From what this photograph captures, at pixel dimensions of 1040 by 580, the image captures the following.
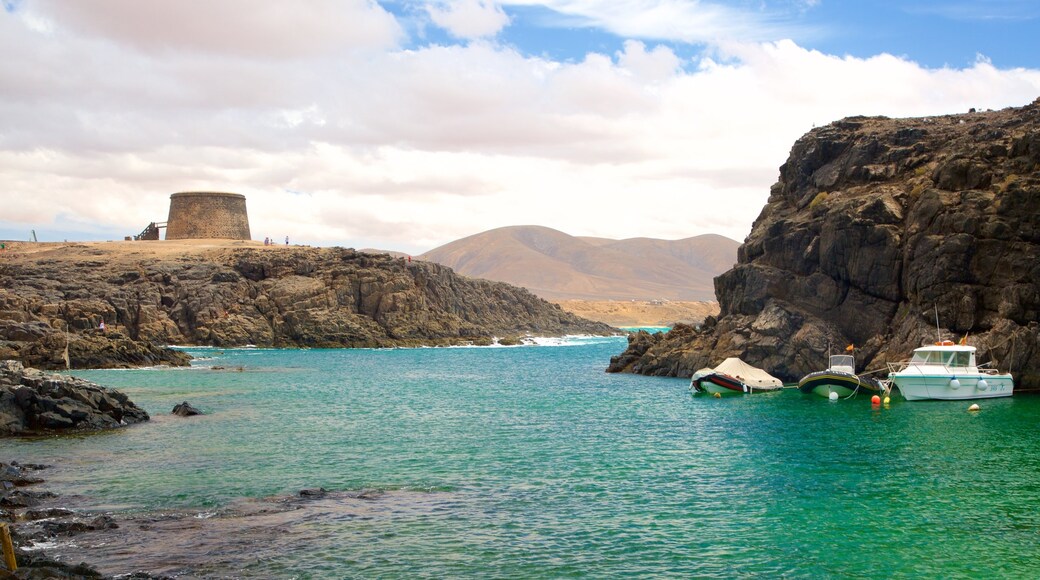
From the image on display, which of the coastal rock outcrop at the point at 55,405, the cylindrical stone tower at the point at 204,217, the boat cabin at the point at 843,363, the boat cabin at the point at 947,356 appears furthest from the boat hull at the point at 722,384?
the cylindrical stone tower at the point at 204,217

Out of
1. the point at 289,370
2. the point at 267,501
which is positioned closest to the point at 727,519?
the point at 267,501

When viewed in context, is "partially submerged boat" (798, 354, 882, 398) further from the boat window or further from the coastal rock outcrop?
the coastal rock outcrop

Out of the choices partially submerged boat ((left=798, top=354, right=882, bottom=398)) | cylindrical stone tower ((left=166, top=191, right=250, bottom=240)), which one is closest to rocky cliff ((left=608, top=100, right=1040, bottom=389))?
partially submerged boat ((left=798, top=354, right=882, bottom=398))

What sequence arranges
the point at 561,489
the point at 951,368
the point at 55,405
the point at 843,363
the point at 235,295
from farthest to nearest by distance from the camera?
the point at 235,295, the point at 843,363, the point at 951,368, the point at 55,405, the point at 561,489

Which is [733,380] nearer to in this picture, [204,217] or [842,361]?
[842,361]

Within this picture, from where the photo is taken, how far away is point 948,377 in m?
52.8

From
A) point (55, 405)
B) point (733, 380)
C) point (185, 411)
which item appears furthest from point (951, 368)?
point (55, 405)

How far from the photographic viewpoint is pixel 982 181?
6031cm

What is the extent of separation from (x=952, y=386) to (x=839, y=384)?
6.47 meters

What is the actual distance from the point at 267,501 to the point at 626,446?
661 inches

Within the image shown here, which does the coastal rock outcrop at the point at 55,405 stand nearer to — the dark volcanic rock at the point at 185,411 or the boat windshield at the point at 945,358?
the dark volcanic rock at the point at 185,411

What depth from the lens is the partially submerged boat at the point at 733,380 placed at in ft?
203

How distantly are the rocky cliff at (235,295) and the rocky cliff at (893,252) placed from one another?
6958cm

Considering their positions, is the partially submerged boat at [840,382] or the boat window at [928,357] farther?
the partially submerged boat at [840,382]
